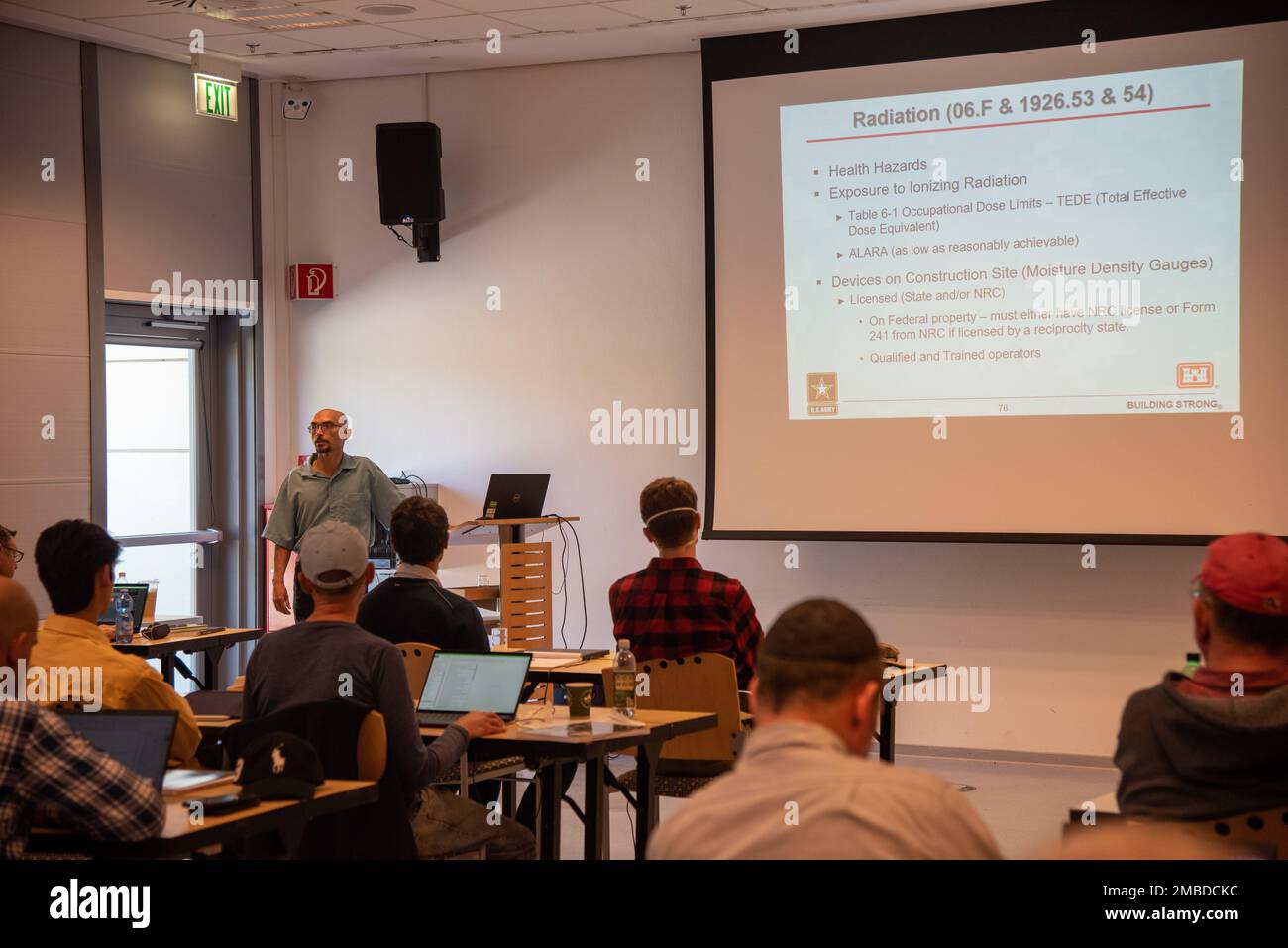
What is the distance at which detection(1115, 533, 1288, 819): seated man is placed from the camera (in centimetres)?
231

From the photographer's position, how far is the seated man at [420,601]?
446 centimetres

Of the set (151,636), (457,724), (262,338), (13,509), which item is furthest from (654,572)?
(262,338)

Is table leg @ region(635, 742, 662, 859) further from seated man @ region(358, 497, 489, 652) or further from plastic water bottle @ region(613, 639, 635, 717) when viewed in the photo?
seated man @ region(358, 497, 489, 652)

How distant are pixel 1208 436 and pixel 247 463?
205 inches

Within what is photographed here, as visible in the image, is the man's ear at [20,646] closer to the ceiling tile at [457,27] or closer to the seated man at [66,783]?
the seated man at [66,783]

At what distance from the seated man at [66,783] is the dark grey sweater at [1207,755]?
1.75 metres

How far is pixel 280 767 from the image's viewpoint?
294 cm

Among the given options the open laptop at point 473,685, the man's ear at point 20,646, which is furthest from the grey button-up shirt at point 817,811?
the open laptop at point 473,685

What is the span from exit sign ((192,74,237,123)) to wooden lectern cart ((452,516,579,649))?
2632mm

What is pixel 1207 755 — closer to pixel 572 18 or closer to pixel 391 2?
pixel 572 18

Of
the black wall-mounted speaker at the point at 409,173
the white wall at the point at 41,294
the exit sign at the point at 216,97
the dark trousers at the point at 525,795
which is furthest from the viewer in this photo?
the black wall-mounted speaker at the point at 409,173

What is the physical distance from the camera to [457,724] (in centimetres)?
362

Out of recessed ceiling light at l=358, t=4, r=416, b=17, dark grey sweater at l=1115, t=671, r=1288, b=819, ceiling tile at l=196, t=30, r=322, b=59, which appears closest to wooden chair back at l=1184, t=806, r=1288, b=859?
dark grey sweater at l=1115, t=671, r=1288, b=819

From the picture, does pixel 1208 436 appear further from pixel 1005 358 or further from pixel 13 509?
pixel 13 509
